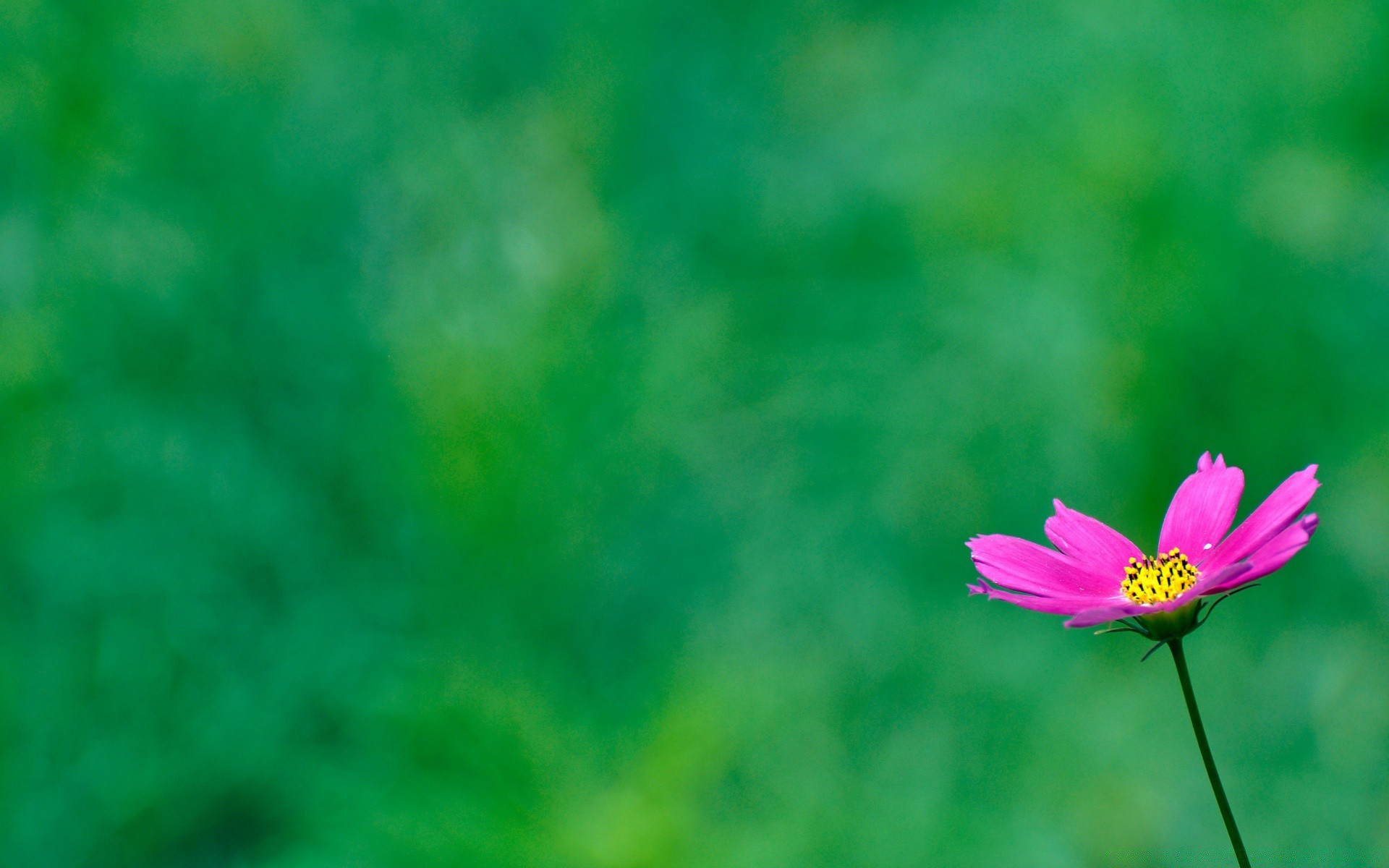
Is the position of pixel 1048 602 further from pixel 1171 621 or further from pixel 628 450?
pixel 628 450

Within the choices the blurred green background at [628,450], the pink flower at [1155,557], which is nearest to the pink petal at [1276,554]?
the pink flower at [1155,557]

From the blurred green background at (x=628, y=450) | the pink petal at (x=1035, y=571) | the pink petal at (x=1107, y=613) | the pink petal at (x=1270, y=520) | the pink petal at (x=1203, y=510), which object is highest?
the blurred green background at (x=628, y=450)

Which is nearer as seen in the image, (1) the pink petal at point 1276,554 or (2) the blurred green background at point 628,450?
(1) the pink petal at point 1276,554

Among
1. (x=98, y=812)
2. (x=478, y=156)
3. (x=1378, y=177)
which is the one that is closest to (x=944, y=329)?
(x=1378, y=177)

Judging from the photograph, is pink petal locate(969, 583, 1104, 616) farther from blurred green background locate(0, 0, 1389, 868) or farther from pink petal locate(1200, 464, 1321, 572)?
blurred green background locate(0, 0, 1389, 868)

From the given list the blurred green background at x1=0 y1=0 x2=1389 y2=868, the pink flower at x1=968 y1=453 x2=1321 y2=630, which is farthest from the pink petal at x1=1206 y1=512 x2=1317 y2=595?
the blurred green background at x1=0 y1=0 x2=1389 y2=868

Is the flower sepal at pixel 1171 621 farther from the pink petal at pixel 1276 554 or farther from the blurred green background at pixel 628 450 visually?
the blurred green background at pixel 628 450
